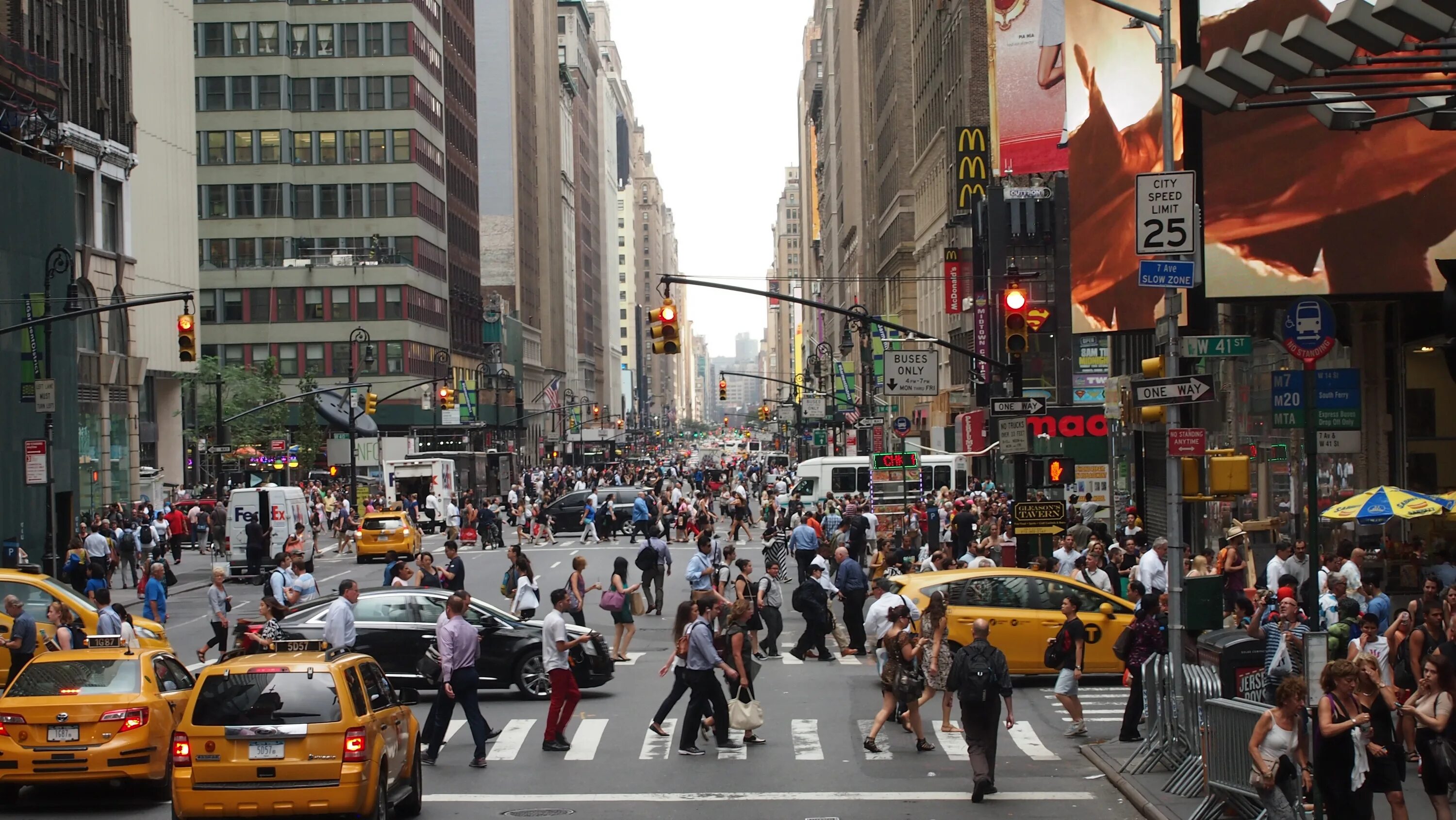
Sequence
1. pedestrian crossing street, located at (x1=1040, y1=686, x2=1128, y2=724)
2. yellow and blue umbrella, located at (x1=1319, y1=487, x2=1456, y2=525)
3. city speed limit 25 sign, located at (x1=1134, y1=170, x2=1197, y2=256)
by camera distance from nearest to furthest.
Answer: city speed limit 25 sign, located at (x1=1134, y1=170, x2=1197, y2=256), pedestrian crossing street, located at (x1=1040, y1=686, x2=1128, y2=724), yellow and blue umbrella, located at (x1=1319, y1=487, x2=1456, y2=525)

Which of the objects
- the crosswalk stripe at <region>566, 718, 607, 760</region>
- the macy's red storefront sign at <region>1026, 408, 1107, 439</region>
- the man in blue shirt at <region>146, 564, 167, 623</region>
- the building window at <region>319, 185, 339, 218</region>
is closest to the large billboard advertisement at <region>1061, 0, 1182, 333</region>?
the macy's red storefront sign at <region>1026, 408, 1107, 439</region>

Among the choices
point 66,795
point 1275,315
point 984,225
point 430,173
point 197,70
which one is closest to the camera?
point 66,795

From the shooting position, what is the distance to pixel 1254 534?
3008 centimetres

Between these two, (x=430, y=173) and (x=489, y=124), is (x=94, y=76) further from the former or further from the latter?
(x=489, y=124)

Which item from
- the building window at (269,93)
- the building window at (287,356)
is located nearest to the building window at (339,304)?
the building window at (287,356)

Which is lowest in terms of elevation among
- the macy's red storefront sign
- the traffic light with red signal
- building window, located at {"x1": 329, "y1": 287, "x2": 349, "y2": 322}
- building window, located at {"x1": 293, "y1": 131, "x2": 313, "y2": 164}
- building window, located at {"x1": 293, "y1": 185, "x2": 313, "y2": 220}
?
the macy's red storefront sign

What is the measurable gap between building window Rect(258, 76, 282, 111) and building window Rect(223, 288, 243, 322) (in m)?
10.1

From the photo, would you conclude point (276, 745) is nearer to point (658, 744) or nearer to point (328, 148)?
point (658, 744)

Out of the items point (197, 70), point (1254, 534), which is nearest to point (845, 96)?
point (197, 70)

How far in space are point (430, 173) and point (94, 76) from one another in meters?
40.7

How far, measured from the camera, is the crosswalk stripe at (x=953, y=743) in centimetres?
1675

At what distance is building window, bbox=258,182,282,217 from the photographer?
8788 cm

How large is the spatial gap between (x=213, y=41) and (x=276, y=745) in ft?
272

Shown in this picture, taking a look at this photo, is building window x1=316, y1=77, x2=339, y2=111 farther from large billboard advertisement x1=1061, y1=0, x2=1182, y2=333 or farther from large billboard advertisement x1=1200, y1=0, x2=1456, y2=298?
large billboard advertisement x1=1200, y1=0, x2=1456, y2=298
